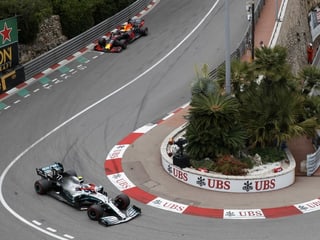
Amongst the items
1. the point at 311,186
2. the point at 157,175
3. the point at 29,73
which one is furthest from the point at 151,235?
the point at 29,73

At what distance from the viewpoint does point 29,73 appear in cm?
3538

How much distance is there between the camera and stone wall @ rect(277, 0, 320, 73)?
43.2m

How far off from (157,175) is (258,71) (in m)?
5.64

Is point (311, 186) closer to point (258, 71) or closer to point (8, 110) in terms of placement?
point (258, 71)

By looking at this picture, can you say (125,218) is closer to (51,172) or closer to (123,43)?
(51,172)

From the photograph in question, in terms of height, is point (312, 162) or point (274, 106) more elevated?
point (274, 106)

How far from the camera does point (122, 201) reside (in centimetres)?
2206

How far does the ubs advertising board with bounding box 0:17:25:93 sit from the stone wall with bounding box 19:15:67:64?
2.78 m

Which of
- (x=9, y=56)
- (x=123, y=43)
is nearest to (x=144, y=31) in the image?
(x=123, y=43)

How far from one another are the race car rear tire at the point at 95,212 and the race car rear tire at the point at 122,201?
751 millimetres

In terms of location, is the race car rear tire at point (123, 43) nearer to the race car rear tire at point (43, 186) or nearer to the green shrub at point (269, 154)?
the green shrub at point (269, 154)

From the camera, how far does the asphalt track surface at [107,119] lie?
70.1 feet

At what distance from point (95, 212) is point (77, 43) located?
1968cm

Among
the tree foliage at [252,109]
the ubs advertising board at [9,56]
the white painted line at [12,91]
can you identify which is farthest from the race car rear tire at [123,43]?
the tree foliage at [252,109]
